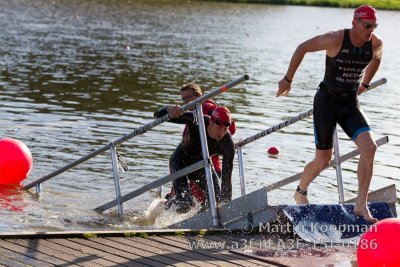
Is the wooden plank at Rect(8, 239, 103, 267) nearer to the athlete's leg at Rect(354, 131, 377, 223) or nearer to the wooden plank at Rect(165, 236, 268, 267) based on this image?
the wooden plank at Rect(165, 236, 268, 267)

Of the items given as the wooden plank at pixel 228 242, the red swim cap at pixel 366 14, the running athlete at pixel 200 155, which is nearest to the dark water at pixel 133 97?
the running athlete at pixel 200 155

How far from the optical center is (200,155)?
10461 millimetres

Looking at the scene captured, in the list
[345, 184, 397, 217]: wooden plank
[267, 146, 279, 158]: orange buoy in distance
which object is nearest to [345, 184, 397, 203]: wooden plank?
[345, 184, 397, 217]: wooden plank

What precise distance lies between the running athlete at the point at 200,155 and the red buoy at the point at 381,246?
303cm

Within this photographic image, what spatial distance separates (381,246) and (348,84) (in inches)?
87.7

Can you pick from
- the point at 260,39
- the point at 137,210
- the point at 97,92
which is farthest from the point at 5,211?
the point at 260,39

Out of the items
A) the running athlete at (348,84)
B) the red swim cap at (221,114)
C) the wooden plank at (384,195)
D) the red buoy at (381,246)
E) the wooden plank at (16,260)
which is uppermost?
the running athlete at (348,84)

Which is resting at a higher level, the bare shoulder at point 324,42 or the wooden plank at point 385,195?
the bare shoulder at point 324,42

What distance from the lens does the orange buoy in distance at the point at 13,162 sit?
513 inches

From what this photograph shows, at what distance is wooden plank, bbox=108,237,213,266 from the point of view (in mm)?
7360

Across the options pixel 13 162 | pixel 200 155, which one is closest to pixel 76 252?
pixel 200 155

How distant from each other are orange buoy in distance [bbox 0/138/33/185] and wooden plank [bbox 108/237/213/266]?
545cm

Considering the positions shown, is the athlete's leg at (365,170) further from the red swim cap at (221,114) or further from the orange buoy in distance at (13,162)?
the orange buoy in distance at (13,162)

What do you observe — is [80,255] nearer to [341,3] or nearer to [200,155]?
[200,155]
